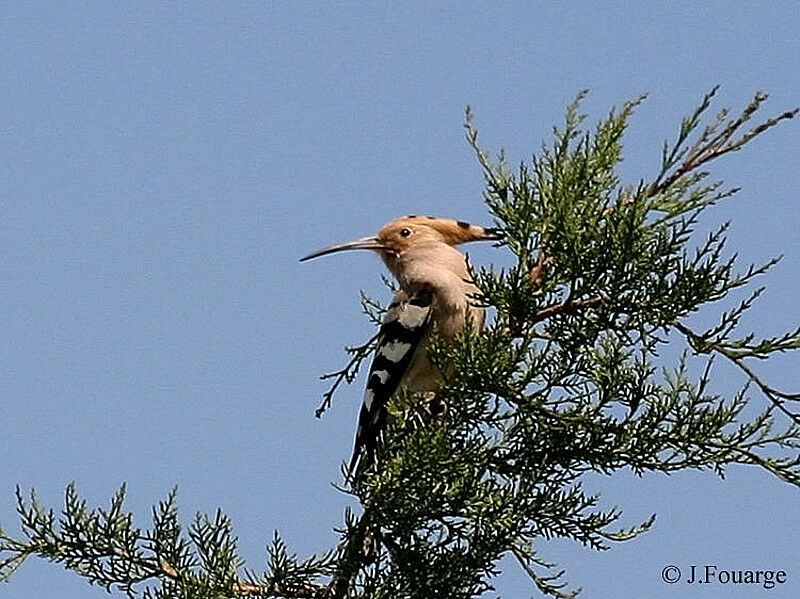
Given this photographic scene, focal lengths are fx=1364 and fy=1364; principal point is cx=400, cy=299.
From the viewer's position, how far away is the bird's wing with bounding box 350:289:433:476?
3.98m

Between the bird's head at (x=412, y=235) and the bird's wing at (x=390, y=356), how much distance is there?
10.7 inches

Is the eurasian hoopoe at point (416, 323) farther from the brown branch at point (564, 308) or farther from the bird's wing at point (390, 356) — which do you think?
the brown branch at point (564, 308)

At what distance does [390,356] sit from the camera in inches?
158

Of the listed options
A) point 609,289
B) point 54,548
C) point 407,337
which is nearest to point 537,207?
point 609,289

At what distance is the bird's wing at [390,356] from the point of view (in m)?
3.98

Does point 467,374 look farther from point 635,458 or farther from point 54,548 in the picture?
point 54,548

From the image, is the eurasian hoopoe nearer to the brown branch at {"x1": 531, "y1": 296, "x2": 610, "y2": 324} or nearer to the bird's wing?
the bird's wing

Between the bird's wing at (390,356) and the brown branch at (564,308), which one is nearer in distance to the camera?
the brown branch at (564,308)

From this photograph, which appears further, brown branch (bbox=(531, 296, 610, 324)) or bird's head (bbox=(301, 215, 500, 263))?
bird's head (bbox=(301, 215, 500, 263))

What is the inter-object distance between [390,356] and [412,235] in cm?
50

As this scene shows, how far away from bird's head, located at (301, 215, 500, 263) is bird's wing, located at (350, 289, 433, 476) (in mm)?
271

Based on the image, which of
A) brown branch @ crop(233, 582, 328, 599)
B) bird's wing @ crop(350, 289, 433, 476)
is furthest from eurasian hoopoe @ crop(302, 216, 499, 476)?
brown branch @ crop(233, 582, 328, 599)

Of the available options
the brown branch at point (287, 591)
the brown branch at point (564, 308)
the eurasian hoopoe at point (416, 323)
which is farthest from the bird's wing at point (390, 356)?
the brown branch at point (564, 308)

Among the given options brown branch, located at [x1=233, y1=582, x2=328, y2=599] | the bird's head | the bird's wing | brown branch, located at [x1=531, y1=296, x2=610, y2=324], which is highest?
the bird's head
